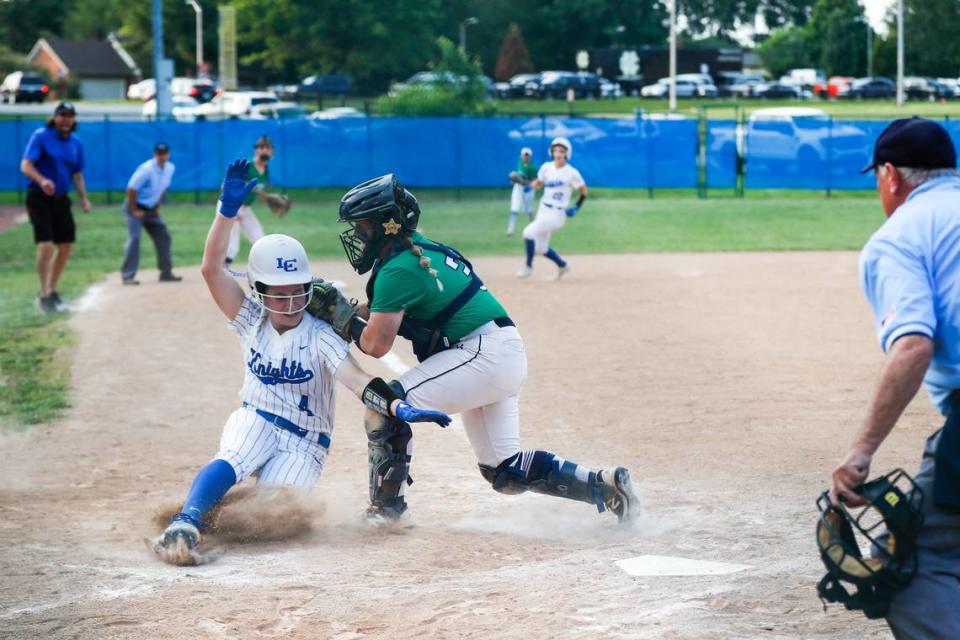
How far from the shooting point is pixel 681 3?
11500 centimetres

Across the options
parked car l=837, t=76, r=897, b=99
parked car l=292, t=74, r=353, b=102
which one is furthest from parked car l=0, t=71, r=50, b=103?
parked car l=837, t=76, r=897, b=99

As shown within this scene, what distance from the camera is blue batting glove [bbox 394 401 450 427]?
18.6 ft

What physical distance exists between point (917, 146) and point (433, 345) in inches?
116

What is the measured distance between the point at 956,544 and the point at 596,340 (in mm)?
8952

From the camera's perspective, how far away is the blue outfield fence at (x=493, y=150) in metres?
33.9

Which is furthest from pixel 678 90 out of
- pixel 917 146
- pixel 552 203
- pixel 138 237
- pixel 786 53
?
pixel 917 146

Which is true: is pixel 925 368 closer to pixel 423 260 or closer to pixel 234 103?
pixel 423 260

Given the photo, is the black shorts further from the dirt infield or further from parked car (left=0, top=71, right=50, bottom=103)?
parked car (left=0, top=71, right=50, bottom=103)

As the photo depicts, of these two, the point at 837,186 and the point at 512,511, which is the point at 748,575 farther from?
the point at 837,186

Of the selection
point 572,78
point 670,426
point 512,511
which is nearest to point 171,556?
point 512,511

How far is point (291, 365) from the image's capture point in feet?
20.3

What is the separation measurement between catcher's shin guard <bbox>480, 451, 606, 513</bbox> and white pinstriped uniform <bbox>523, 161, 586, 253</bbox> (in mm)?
11643

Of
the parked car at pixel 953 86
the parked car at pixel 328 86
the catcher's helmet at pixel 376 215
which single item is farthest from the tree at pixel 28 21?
the catcher's helmet at pixel 376 215

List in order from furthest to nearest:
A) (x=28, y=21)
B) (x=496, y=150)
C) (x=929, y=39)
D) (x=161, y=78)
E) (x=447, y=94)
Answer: (x=28, y=21) → (x=929, y=39) → (x=447, y=94) → (x=496, y=150) → (x=161, y=78)
